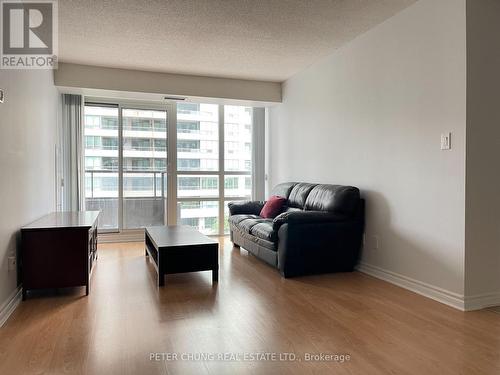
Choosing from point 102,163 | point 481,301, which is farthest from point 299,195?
point 102,163

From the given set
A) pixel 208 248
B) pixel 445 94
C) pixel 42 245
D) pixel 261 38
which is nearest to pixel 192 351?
pixel 208 248

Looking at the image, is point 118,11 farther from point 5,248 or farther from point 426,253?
point 426,253

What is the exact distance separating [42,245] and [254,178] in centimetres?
393

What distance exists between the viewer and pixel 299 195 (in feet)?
15.0

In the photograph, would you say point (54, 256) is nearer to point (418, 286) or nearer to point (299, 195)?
point (299, 195)

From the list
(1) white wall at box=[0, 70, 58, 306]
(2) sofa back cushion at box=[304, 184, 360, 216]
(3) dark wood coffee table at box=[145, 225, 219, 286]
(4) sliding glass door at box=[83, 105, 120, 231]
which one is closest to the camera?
(1) white wall at box=[0, 70, 58, 306]

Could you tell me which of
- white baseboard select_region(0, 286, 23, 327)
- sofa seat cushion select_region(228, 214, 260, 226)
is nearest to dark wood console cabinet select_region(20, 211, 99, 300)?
white baseboard select_region(0, 286, 23, 327)

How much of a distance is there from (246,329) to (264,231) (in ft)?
→ 5.22

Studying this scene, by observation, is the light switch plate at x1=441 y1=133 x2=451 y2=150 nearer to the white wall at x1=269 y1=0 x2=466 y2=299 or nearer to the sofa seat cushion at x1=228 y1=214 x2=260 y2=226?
the white wall at x1=269 y1=0 x2=466 y2=299

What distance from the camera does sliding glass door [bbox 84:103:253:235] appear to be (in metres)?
5.65

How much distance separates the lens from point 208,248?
138 inches

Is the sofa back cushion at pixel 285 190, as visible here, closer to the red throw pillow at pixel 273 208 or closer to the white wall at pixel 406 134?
the red throw pillow at pixel 273 208

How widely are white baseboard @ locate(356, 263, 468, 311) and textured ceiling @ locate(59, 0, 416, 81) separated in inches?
95.1

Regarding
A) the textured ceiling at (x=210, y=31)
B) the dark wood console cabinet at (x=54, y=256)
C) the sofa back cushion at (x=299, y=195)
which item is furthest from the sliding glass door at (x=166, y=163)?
the dark wood console cabinet at (x=54, y=256)
